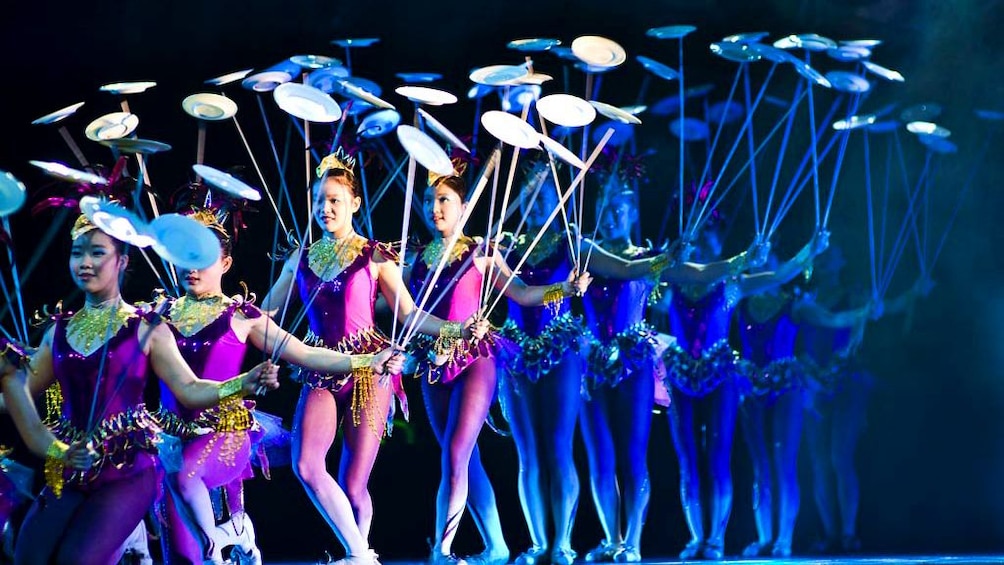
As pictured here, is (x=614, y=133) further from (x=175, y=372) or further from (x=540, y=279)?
(x=175, y=372)

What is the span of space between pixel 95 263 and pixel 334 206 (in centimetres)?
100

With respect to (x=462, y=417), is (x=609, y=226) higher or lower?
higher

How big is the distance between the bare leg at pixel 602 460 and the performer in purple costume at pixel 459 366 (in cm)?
53

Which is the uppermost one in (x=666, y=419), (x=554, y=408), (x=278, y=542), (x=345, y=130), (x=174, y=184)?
(x=345, y=130)

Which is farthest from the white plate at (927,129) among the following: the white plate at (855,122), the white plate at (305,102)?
the white plate at (305,102)

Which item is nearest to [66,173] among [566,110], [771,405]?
[566,110]

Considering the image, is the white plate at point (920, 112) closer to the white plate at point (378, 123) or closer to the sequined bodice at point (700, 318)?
the sequined bodice at point (700, 318)

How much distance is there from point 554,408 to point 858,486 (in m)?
1.85

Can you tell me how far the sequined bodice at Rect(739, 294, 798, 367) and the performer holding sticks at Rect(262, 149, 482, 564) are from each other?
1.58 meters

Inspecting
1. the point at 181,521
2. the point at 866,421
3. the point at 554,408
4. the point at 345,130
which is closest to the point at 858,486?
the point at 866,421

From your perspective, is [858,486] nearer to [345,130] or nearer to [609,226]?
[609,226]

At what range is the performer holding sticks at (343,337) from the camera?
182 inches

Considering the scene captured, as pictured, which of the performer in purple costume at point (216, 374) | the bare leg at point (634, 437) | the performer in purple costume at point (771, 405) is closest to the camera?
the performer in purple costume at point (216, 374)

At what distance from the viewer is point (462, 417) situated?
4.90 meters
